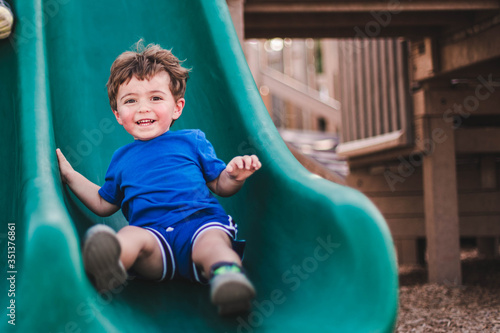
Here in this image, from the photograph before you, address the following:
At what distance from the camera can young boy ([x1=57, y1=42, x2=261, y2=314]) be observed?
1233 millimetres

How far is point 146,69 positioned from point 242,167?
13.8 inches

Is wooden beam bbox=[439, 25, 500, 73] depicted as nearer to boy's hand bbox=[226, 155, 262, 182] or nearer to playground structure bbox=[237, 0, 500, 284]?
playground structure bbox=[237, 0, 500, 284]

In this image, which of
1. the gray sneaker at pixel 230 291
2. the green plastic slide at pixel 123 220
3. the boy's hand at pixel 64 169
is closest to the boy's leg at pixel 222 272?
the gray sneaker at pixel 230 291

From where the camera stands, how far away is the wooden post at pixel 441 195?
9.99 ft

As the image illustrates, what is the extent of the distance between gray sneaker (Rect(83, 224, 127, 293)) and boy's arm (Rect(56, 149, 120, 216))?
0.39 metres

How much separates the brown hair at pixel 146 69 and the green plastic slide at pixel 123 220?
0.18 metres

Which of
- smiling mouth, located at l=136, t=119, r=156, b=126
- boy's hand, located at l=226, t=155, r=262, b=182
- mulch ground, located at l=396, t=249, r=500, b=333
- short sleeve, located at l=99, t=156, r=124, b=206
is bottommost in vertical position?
mulch ground, located at l=396, t=249, r=500, b=333

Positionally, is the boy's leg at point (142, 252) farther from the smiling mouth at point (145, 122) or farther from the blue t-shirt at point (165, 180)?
the smiling mouth at point (145, 122)

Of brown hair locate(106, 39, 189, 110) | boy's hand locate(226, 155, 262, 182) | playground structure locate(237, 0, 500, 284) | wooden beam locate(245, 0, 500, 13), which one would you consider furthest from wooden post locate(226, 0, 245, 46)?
boy's hand locate(226, 155, 262, 182)

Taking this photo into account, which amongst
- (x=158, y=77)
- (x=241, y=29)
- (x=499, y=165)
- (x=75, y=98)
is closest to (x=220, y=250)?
(x=158, y=77)

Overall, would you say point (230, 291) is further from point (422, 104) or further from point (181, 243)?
point (422, 104)

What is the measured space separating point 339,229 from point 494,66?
84.7 inches

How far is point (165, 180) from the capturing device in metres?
1.38

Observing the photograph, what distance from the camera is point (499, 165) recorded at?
353 centimetres
